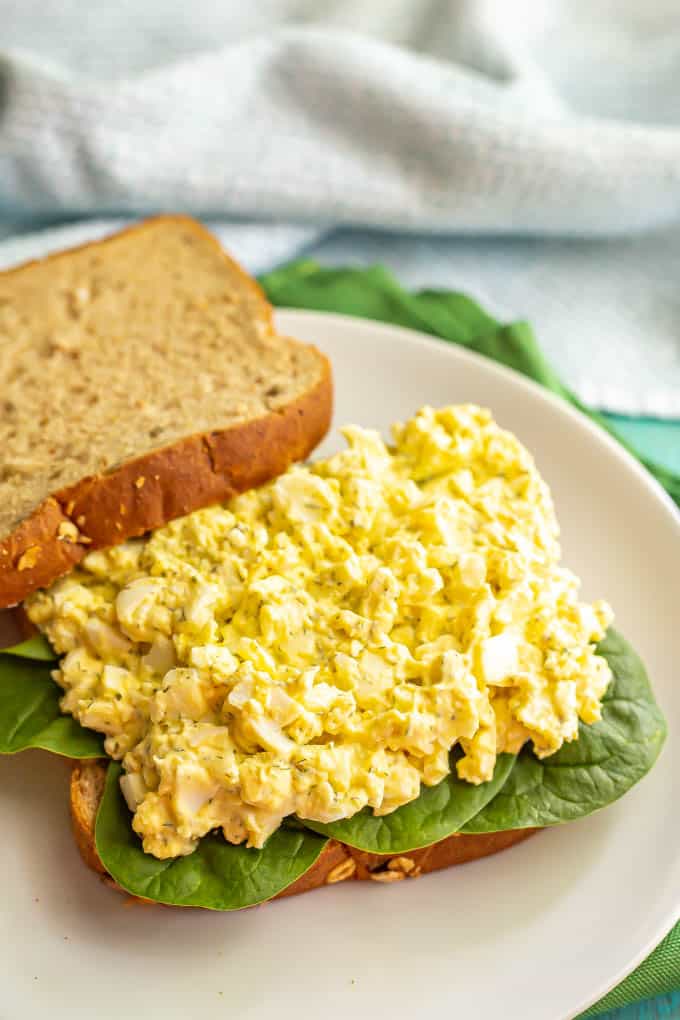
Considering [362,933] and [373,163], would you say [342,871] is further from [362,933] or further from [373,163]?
[373,163]

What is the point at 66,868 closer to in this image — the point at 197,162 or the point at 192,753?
the point at 192,753

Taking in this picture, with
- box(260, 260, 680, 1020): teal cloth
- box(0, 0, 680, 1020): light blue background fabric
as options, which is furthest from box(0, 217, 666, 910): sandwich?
box(0, 0, 680, 1020): light blue background fabric

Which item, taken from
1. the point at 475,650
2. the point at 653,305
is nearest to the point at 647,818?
the point at 475,650

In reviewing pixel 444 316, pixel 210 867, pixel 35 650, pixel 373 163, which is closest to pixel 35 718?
pixel 35 650

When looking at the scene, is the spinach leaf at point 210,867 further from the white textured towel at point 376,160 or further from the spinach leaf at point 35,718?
the white textured towel at point 376,160

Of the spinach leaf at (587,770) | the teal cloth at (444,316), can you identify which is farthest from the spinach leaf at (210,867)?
the teal cloth at (444,316)

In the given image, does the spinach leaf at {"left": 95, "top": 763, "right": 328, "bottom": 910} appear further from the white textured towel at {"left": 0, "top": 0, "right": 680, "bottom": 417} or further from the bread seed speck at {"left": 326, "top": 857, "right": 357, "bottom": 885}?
the white textured towel at {"left": 0, "top": 0, "right": 680, "bottom": 417}

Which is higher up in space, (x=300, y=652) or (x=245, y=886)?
(x=300, y=652)
